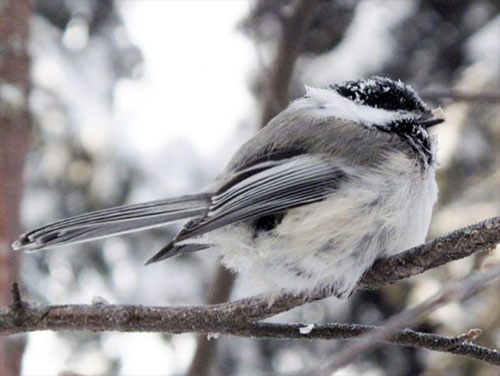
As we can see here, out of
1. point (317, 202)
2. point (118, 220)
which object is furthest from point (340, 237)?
point (118, 220)

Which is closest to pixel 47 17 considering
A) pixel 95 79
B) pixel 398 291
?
pixel 95 79

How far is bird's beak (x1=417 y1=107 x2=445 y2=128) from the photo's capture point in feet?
7.43

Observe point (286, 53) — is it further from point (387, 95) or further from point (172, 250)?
point (172, 250)

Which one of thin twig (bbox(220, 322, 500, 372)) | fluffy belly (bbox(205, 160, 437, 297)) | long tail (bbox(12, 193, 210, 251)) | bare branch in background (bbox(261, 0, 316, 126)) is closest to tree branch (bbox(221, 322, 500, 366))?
thin twig (bbox(220, 322, 500, 372))

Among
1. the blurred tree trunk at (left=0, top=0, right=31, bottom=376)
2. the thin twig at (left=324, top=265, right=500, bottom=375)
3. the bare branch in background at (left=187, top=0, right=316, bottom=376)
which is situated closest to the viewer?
the thin twig at (left=324, top=265, right=500, bottom=375)

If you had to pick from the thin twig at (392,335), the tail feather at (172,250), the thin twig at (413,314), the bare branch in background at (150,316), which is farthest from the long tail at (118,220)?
the thin twig at (413,314)

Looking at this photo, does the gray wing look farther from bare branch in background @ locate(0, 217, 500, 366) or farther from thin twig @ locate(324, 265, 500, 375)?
thin twig @ locate(324, 265, 500, 375)

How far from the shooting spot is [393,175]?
7.00ft

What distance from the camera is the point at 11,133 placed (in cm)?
305

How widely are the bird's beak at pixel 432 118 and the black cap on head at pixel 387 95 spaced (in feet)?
0.10

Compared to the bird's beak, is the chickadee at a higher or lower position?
lower

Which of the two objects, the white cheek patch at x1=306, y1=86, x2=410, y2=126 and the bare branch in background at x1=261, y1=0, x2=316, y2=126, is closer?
the white cheek patch at x1=306, y1=86, x2=410, y2=126

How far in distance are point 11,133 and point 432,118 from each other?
1.68 m

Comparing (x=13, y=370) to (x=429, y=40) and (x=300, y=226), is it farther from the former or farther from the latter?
(x=429, y=40)
